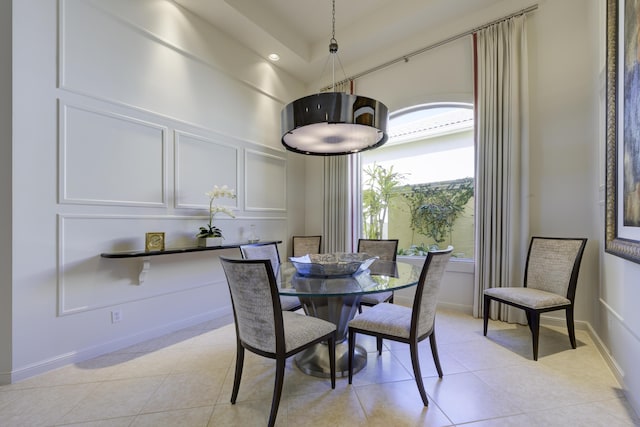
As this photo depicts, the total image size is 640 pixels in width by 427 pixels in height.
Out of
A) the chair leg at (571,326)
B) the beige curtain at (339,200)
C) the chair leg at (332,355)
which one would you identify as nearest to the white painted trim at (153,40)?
the beige curtain at (339,200)

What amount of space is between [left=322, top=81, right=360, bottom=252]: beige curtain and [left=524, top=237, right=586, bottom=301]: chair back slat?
2.20m

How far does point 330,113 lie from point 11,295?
2618 mm

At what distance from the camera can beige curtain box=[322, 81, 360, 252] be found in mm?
4309

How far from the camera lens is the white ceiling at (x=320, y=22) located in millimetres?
3256

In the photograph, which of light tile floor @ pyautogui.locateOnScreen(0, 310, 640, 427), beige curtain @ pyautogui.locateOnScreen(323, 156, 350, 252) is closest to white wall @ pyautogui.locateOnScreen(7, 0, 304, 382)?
light tile floor @ pyautogui.locateOnScreen(0, 310, 640, 427)

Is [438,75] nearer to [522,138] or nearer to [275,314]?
[522,138]

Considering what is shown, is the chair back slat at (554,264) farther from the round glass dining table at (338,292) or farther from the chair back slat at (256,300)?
the chair back slat at (256,300)

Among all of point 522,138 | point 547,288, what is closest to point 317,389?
point 547,288

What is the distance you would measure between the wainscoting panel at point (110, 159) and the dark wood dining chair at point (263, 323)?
1.68 metres

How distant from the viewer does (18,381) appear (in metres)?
2.02

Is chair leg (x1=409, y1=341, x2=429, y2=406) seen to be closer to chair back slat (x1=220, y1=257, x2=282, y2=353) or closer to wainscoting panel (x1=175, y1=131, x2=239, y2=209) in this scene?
chair back slat (x1=220, y1=257, x2=282, y2=353)

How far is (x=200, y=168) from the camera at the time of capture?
329 cm

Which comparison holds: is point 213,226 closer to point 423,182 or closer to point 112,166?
point 112,166

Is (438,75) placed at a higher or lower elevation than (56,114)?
higher
